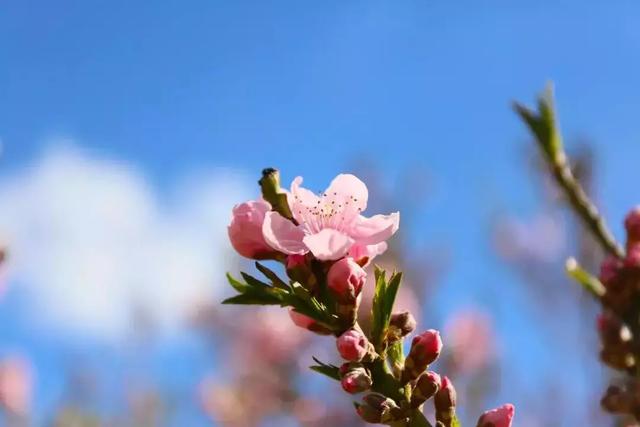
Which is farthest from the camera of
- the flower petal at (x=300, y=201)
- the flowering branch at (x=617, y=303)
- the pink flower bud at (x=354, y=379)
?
the flowering branch at (x=617, y=303)

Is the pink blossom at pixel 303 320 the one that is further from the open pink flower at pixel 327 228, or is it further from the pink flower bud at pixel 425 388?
the pink flower bud at pixel 425 388

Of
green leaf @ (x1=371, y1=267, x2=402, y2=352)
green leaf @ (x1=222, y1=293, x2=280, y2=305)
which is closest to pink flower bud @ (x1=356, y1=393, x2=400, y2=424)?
green leaf @ (x1=371, y1=267, x2=402, y2=352)

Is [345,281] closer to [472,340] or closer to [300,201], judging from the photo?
[300,201]

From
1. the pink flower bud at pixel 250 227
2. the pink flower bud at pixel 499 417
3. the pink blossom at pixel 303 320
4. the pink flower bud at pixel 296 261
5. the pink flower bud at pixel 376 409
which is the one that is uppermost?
the pink flower bud at pixel 250 227

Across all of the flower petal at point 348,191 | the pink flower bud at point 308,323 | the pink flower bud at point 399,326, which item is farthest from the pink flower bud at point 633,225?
the pink flower bud at point 308,323

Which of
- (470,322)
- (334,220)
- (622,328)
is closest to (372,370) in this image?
(334,220)

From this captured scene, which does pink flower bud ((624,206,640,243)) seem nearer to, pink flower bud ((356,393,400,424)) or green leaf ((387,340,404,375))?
green leaf ((387,340,404,375))
